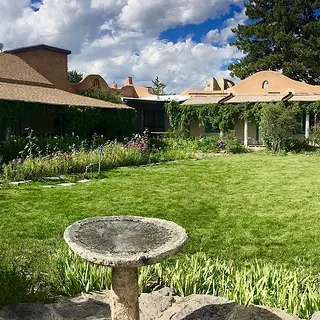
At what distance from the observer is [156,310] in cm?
375

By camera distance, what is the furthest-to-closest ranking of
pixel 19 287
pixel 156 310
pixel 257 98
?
pixel 257 98 < pixel 19 287 < pixel 156 310

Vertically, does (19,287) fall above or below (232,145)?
below

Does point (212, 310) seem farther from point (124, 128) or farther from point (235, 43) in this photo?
point (235, 43)

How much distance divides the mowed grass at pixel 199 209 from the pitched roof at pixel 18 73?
11010 millimetres

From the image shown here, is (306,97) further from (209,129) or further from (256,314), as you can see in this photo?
(256,314)

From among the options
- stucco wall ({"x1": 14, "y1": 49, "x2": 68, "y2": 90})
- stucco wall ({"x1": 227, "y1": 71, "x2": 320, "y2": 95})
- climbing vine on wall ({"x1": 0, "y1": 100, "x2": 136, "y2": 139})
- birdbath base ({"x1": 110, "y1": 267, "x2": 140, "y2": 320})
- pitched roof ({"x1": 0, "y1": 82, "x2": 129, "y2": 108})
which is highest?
stucco wall ({"x1": 14, "y1": 49, "x2": 68, "y2": 90})

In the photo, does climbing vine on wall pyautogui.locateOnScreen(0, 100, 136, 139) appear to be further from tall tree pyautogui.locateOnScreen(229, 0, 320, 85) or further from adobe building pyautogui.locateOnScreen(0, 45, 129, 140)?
Answer: tall tree pyautogui.locateOnScreen(229, 0, 320, 85)

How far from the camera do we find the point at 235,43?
3800 cm

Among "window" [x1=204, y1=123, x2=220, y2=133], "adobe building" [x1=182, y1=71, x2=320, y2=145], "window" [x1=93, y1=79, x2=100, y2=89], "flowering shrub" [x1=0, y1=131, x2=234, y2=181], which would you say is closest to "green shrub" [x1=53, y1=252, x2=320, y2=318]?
"flowering shrub" [x1=0, y1=131, x2=234, y2=181]

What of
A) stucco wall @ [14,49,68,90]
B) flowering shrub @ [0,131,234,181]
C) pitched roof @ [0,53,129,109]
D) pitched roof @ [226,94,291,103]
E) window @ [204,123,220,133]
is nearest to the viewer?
flowering shrub @ [0,131,234,181]

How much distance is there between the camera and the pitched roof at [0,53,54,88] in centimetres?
2122

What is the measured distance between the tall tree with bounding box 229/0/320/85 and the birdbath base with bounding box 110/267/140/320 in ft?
112

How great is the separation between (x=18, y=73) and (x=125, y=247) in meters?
21.1

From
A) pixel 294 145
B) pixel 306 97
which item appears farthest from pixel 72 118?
pixel 306 97
